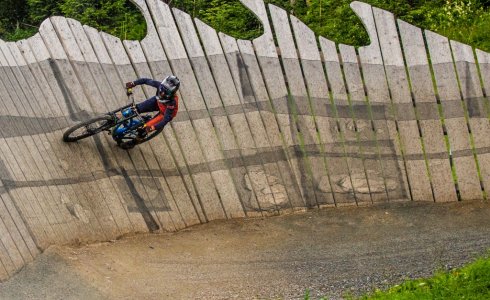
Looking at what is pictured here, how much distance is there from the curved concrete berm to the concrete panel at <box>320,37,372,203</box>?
1cm

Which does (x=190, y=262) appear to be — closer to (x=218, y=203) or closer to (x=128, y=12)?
(x=218, y=203)

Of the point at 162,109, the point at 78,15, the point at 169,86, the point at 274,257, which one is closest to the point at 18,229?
the point at 162,109

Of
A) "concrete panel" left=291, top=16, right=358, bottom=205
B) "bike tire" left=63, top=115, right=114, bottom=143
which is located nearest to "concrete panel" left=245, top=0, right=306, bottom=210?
"concrete panel" left=291, top=16, right=358, bottom=205

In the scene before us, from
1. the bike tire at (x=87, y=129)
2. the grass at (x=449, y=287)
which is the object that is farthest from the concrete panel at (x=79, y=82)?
the grass at (x=449, y=287)

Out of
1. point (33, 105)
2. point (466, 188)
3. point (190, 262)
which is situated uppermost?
point (33, 105)

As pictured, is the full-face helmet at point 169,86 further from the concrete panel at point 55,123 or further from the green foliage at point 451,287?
the green foliage at point 451,287

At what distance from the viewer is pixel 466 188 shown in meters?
10.2

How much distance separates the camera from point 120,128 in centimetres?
988

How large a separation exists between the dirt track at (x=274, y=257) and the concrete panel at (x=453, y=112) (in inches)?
12.8

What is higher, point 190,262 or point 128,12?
point 128,12

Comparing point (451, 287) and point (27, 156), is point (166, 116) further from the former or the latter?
point (451, 287)

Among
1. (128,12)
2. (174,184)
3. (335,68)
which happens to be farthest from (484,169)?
(128,12)

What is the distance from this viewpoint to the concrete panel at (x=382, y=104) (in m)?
10.2

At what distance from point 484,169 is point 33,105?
5677 mm
